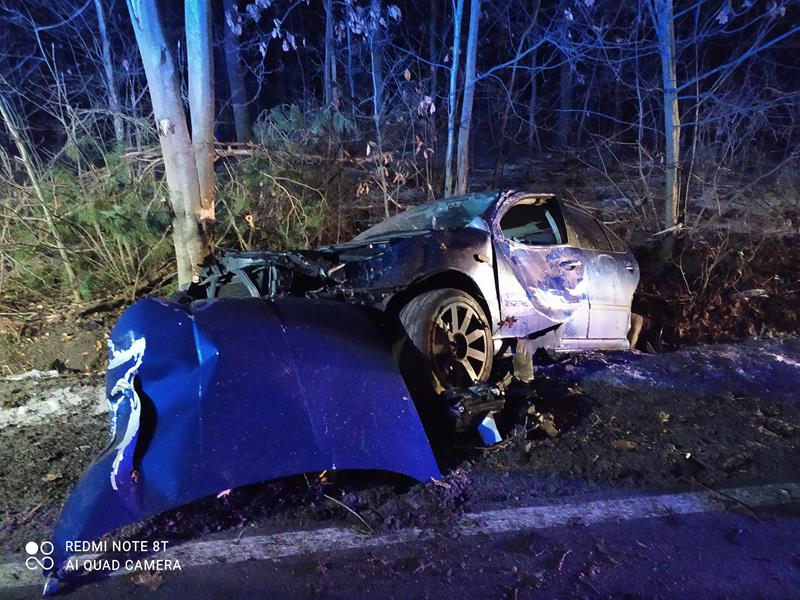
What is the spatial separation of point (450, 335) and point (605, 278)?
2.20m

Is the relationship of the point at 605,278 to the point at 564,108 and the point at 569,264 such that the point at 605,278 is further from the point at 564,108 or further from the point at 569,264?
the point at 564,108

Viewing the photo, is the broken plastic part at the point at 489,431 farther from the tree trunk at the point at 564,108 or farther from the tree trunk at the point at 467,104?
the tree trunk at the point at 564,108

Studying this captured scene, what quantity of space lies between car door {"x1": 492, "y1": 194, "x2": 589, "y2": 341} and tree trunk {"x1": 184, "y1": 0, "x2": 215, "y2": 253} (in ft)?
9.79

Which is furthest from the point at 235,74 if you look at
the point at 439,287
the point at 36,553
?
the point at 36,553

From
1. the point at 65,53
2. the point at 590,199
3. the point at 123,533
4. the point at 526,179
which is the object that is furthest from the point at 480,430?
the point at 65,53

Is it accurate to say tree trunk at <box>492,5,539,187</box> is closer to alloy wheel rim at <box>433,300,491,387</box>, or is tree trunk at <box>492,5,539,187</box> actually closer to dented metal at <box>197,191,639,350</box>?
dented metal at <box>197,191,639,350</box>

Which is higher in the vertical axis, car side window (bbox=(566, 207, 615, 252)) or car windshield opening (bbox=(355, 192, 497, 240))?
car windshield opening (bbox=(355, 192, 497, 240))

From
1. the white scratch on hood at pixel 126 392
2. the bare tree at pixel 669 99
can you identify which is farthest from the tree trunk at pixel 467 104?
the white scratch on hood at pixel 126 392

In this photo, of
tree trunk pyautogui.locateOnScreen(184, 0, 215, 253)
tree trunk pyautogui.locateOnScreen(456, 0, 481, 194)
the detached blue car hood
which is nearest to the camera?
the detached blue car hood

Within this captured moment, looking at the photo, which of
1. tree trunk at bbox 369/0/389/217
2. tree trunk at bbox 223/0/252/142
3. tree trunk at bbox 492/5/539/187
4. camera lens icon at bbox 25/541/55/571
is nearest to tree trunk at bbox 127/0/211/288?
camera lens icon at bbox 25/541/55/571

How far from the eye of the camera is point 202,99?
18.5 feet

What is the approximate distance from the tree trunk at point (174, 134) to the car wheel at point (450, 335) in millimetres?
2547

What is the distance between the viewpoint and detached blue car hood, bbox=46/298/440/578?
2502 mm

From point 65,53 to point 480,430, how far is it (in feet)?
67.9
